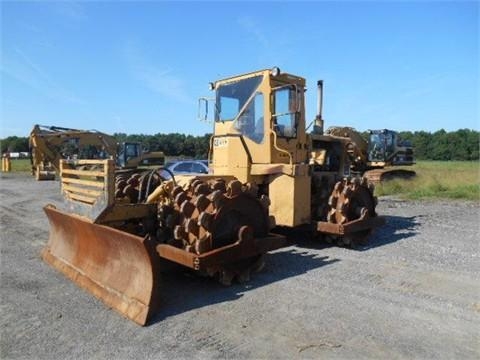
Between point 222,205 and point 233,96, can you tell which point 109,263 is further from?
point 233,96

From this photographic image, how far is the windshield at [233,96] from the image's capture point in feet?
24.7

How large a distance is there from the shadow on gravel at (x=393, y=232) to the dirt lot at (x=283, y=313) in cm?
80

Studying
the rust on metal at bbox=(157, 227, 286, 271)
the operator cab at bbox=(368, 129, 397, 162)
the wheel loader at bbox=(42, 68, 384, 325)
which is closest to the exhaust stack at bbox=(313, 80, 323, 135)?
the wheel loader at bbox=(42, 68, 384, 325)

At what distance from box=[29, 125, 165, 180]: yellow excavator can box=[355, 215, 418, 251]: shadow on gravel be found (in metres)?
14.1

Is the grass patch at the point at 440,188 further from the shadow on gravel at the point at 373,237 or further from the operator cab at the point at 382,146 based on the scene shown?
the shadow on gravel at the point at 373,237

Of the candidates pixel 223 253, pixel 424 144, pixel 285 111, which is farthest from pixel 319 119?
pixel 424 144

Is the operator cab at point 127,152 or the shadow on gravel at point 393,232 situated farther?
the operator cab at point 127,152

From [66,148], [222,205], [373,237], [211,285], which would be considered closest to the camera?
[222,205]

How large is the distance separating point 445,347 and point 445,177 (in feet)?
69.8

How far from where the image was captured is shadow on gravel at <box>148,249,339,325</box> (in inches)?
195

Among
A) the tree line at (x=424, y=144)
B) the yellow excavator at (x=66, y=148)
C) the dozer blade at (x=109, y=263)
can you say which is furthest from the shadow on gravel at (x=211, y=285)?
the tree line at (x=424, y=144)

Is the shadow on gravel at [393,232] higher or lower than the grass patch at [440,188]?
lower

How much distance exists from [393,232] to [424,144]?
91.7 meters

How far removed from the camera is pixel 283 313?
15.3 feet
